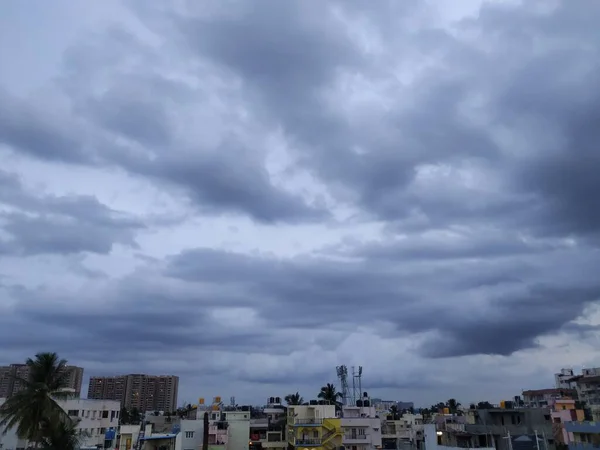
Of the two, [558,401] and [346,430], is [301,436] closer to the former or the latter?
[346,430]

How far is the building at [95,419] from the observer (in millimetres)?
95812

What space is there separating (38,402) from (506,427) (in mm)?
76785

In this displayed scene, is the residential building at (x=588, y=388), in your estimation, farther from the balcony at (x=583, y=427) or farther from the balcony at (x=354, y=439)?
the balcony at (x=354, y=439)

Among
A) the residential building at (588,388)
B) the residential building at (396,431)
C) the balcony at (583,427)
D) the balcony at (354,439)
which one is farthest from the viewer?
the residential building at (396,431)

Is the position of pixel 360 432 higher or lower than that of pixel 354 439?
higher

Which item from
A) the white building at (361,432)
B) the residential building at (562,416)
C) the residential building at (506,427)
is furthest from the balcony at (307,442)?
the residential building at (562,416)

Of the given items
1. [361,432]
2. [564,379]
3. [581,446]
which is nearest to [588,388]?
[564,379]

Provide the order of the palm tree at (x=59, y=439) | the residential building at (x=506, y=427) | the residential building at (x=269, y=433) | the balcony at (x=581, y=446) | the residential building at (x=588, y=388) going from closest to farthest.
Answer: the palm tree at (x=59, y=439) < the balcony at (x=581, y=446) < the residential building at (x=506, y=427) < the residential building at (x=269, y=433) < the residential building at (x=588, y=388)

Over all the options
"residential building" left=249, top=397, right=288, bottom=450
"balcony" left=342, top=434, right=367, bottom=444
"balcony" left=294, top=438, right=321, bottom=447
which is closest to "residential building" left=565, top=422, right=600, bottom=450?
"balcony" left=342, top=434, right=367, bottom=444

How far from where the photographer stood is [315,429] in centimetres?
10188

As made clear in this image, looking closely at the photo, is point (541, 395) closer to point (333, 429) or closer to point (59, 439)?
point (333, 429)

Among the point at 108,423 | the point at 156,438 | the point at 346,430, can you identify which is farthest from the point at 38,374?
the point at 346,430

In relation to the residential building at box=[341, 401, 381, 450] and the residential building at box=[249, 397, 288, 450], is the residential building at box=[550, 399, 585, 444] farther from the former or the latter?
the residential building at box=[249, 397, 288, 450]

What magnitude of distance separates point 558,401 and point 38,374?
284ft
